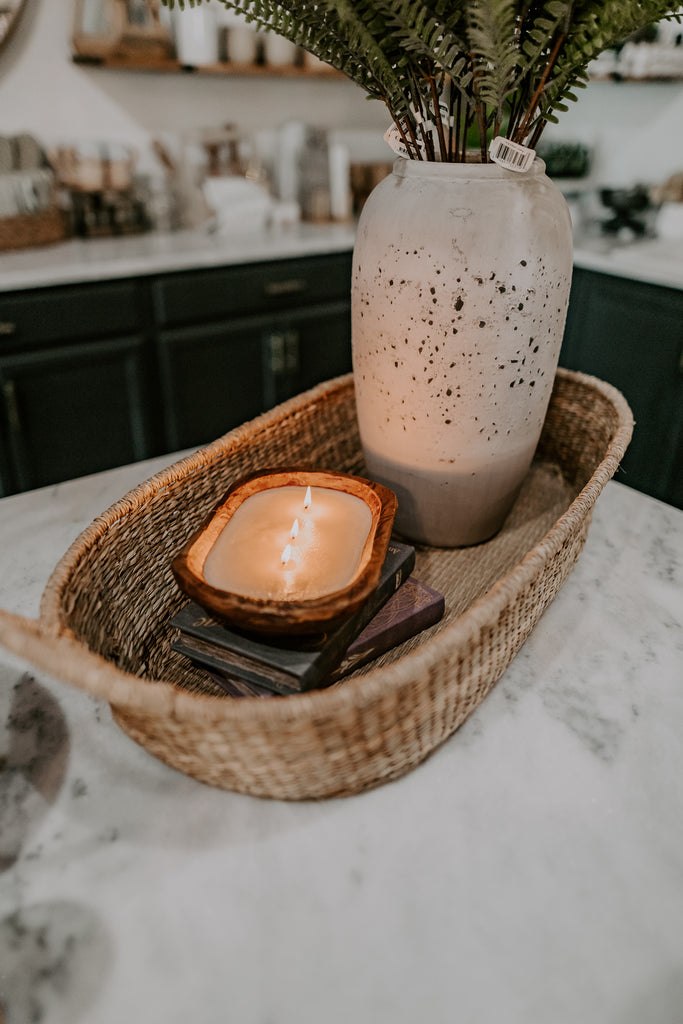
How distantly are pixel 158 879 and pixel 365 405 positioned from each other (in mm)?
472

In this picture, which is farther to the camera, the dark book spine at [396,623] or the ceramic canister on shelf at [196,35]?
the ceramic canister on shelf at [196,35]

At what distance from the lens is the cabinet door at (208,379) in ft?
6.48

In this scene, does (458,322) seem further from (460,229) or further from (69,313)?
(69,313)

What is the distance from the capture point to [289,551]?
519mm

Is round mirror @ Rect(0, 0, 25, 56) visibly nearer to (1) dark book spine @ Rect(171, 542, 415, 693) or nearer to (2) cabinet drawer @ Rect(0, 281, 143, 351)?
(2) cabinet drawer @ Rect(0, 281, 143, 351)

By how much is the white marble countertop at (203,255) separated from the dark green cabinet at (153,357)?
3 centimetres

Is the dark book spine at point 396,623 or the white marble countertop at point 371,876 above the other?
the dark book spine at point 396,623

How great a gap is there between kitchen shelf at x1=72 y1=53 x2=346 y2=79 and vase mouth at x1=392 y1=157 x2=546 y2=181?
157 cm

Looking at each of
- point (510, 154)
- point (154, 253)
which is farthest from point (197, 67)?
point (510, 154)

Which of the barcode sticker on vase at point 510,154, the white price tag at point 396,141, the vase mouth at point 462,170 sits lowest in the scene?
the vase mouth at point 462,170

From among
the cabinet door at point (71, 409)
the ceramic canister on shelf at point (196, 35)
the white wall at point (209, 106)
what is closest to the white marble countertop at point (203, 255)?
the cabinet door at point (71, 409)

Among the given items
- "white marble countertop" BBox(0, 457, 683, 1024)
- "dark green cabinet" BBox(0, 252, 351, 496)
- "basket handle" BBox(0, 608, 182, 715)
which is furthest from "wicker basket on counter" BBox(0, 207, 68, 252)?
"basket handle" BBox(0, 608, 182, 715)

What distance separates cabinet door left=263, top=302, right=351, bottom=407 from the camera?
2131 mm

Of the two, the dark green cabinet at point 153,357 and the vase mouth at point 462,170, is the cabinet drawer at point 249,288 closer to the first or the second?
the dark green cabinet at point 153,357
